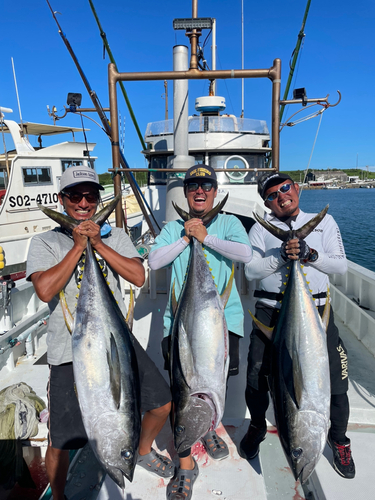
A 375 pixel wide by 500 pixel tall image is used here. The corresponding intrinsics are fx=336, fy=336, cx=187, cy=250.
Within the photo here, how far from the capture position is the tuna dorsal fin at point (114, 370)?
4.69 feet

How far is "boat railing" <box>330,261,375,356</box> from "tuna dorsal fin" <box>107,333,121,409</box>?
2.71 metres

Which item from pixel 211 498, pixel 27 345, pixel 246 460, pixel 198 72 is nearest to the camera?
pixel 211 498

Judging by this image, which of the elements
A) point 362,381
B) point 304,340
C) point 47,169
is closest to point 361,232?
point 47,169

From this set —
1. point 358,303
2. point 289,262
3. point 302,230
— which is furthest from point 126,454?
point 358,303

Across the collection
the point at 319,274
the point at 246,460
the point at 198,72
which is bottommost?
the point at 246,460

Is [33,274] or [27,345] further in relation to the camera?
[27,345]

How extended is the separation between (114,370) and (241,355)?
5.59ft

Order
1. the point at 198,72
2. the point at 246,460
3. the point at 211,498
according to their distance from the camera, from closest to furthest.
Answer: the point at 211,498
the point at 246,460
the point at 198,72

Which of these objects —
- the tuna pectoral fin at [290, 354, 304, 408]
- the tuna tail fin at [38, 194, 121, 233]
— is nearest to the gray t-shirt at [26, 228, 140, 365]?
the tuna tail fin at [38, 194, 121, 233]

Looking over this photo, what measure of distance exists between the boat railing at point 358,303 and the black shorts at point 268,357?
1.59 m

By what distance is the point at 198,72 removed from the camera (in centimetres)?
233

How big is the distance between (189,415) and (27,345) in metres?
2.26

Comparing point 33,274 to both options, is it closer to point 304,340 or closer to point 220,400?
point 220,400

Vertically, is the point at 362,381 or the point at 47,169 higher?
the point at 47,169
